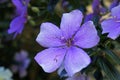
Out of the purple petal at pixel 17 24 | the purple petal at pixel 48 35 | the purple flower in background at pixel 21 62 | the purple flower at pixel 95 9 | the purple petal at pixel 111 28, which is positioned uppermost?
the purple petal at pixel 111 28

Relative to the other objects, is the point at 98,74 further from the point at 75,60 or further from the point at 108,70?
the point at 75,60

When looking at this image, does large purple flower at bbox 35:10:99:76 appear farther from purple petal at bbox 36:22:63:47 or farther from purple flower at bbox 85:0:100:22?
purple flower at bbox 85:0:100:22

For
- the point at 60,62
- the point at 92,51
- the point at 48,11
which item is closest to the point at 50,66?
the point at 60,62

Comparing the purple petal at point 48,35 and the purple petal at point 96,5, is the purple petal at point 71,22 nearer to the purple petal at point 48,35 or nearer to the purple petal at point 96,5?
the purple petal at point 48,35

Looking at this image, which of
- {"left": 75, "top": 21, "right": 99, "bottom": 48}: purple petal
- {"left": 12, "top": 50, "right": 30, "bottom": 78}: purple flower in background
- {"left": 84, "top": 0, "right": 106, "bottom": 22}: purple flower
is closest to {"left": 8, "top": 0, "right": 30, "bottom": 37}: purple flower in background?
{"left": 84, "top": 0, "right": 106, "bottom": 22}: purple flower

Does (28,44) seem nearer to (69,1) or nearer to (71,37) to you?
(69,1)

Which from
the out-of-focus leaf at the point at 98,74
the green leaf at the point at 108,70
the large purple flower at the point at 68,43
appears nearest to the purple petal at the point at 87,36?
the large purple flower at the point at 68,43

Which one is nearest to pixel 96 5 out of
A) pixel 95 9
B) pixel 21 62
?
pixel 95 9
